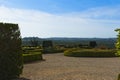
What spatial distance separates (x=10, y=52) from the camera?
48.9ft

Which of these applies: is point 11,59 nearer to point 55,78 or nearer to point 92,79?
point 55,78

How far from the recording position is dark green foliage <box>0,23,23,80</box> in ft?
47.6

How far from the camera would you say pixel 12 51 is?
49.2 feet

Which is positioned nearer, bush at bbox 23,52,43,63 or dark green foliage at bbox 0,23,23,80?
dark green foliage at bbox 0,23,23,80

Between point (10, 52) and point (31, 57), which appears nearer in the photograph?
point (10, 52)

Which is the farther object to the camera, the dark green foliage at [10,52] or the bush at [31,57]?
the bush at [31,57]

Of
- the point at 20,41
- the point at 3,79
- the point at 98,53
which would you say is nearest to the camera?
the point at 3,79

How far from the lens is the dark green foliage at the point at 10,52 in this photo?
571 inches

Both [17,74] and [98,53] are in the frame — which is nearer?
[17,74]

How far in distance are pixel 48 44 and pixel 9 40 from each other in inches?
1133

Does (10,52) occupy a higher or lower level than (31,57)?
higher

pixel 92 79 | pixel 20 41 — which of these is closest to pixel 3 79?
pixel 20 41

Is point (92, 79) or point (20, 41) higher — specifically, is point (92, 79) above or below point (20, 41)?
below

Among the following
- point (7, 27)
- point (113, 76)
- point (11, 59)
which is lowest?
point (113, 76)
